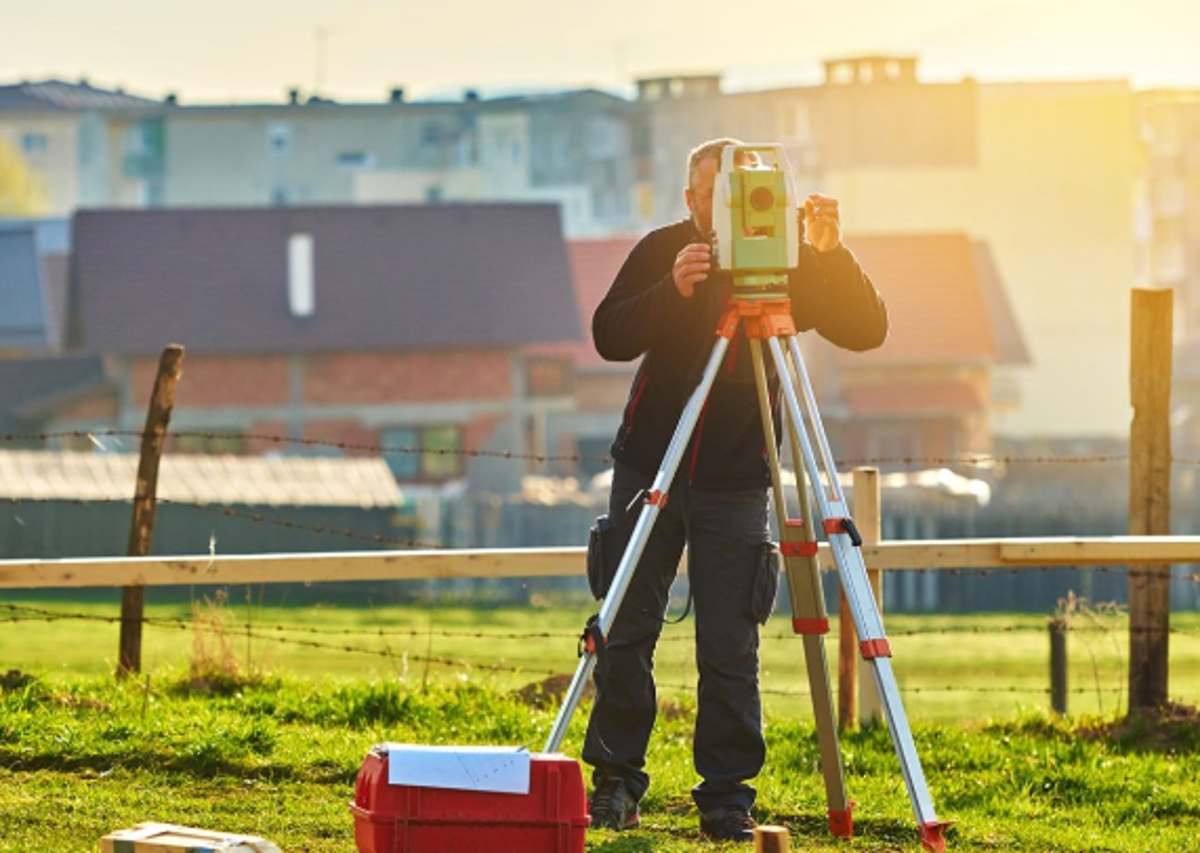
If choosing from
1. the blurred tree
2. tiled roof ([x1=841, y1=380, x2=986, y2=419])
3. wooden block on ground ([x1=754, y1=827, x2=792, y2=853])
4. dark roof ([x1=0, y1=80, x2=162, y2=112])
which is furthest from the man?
dark roof ([x1=0, y1=80, x2=162, y2=112])

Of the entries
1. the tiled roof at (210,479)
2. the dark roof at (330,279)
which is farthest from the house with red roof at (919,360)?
the tiled roof at (210,479)

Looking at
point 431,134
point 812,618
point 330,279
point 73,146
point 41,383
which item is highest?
point 73,146

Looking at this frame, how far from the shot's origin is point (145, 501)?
9.50 metres

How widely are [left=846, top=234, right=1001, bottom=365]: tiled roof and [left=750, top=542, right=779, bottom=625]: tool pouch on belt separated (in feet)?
180

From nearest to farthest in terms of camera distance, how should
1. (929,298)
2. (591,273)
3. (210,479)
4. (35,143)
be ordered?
(210,479), (929,298), (591,273), (35,143)

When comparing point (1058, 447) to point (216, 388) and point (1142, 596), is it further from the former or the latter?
point (1142, 596)

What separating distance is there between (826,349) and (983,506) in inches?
787

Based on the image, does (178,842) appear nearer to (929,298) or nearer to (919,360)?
(919,360)

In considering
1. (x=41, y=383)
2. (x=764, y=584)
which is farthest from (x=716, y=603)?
(x=41, y=383)

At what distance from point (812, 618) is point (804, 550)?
0.20 meters

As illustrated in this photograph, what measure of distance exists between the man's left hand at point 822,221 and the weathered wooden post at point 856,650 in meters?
2.39

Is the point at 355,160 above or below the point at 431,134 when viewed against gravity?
below

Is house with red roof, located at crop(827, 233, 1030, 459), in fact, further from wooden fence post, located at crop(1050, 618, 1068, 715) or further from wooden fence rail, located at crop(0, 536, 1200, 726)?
wooden fence rail, located at crop(0, 536, 1200, 726)

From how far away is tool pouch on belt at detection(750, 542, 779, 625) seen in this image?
20.6 ft
